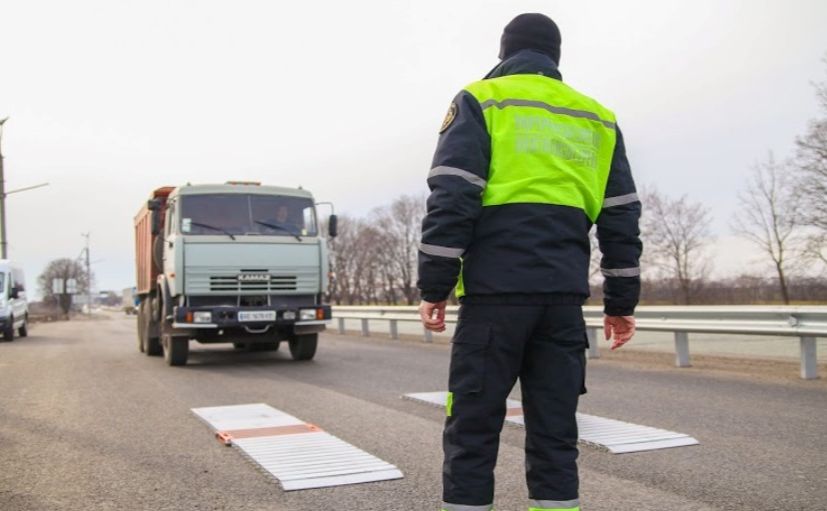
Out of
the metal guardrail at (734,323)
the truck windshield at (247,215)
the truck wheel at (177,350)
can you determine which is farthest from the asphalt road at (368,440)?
the truck windshield at (247,215)

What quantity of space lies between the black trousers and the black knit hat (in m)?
1.02

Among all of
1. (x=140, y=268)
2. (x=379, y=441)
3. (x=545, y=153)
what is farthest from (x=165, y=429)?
(x=140, y=268)

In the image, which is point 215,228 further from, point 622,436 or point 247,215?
point 622,436

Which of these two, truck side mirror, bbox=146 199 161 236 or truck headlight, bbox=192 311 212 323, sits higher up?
truck side mirror, bbox=146 199 161 236

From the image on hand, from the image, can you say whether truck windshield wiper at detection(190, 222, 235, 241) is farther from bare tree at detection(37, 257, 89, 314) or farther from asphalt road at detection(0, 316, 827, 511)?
bare tree at detection(37, 257, 89, 314)

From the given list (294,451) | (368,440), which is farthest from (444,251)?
(368,440)

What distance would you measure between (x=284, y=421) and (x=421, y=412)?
1.23 meters

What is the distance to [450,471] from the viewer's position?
2623mm

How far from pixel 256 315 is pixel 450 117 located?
8943mm

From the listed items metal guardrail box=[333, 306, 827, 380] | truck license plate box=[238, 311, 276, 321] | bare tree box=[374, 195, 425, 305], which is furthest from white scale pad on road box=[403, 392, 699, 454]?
bare tree box=[374, 195, 425, 305]

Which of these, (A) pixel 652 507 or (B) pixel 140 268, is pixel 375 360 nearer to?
(B) pixel 140 268

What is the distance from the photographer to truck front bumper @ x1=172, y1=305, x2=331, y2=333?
1086 cm

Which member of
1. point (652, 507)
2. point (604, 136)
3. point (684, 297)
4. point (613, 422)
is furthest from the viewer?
point (684, 297)

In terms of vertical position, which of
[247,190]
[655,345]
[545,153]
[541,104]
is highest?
[247,190]
